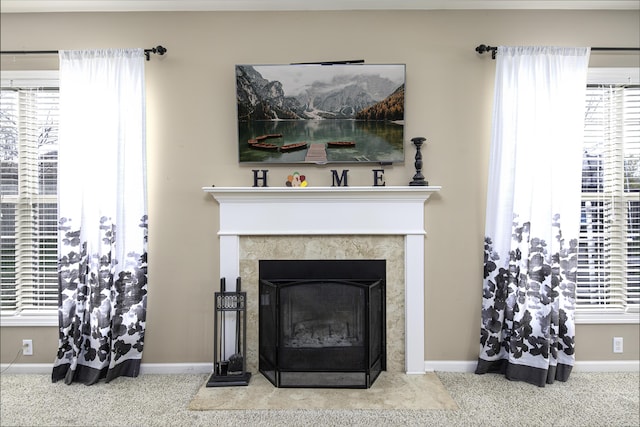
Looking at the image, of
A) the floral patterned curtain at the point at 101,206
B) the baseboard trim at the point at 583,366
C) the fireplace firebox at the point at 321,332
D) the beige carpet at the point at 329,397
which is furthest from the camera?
the baseboard trim at the point at 583,366

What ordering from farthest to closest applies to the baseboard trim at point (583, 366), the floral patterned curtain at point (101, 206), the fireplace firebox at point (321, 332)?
the baseboard trim at point (583, 366)
the floral patterned curtain at point (101, 206)
the fireplace firebox at point (321, 332)

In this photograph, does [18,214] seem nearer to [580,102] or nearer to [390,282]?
[390,282]

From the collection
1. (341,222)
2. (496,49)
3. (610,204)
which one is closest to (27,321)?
(341,222)

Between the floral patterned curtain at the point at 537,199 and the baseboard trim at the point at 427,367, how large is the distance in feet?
0.81

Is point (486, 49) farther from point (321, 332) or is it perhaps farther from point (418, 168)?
point (321, 332)

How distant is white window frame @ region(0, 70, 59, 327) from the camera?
8.60 feet

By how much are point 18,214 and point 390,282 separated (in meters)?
2.65

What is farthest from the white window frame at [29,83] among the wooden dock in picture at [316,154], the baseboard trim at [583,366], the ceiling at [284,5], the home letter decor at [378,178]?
the baseboard trim at [583,366]

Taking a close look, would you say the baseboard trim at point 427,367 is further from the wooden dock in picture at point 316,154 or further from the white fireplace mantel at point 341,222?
the wooden dock in picture at point 316,154

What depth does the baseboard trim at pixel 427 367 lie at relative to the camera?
2.60 m

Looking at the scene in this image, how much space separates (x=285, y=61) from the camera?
2.61 metres

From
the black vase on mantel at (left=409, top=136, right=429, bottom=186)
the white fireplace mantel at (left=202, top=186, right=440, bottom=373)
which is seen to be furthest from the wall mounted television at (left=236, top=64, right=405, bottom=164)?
the white fireplace mantel at (left=202, top=186, right=440, bottom=373)

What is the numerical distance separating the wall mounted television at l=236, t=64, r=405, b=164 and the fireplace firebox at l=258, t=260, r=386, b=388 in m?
0.85

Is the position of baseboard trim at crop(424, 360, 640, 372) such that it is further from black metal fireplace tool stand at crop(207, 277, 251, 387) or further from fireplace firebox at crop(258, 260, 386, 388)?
black metal fireplace tool stand at crop(207, 277, 251, 387)
